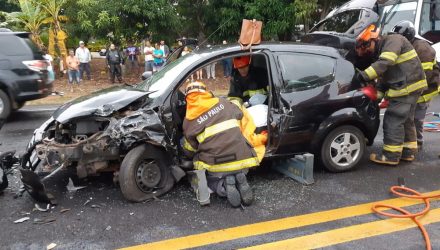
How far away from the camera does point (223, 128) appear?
406cm

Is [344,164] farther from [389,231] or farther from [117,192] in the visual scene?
[117,192]

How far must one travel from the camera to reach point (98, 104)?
13.4 ft

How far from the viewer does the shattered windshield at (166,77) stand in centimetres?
425

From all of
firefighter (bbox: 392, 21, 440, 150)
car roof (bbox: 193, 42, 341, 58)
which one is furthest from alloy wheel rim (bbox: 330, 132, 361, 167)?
firefighter (bbox: 392, 21, 440, 150)

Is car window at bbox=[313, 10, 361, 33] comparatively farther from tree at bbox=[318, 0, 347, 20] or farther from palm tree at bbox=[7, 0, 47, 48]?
palm tree at bbox=[7, 0, 47, 48]

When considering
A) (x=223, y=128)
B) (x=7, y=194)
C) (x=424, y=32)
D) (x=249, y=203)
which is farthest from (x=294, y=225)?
(x=424, y=32)

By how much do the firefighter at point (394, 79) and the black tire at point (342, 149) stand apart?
469 millimetres

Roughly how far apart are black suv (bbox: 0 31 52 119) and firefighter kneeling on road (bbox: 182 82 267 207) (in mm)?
5634

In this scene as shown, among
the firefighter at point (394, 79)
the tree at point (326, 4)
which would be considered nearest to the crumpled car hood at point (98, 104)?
the firefighter at point (394, 79)

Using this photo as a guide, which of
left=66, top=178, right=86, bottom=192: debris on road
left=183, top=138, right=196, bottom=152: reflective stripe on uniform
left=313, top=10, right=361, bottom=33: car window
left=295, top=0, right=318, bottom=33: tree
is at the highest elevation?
left=295, top=0, right=318, bottom=33: tree

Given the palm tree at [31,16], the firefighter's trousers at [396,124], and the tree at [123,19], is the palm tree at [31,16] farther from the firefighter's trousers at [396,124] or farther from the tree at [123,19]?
the firefighter's trousers at [396,124]

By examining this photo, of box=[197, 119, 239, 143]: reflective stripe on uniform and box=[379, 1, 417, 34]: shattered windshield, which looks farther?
box=[379, 1, 417, 34]: shattered windshield

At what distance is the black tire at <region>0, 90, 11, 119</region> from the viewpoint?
841 centimetres

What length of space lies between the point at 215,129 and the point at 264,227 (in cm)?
105
